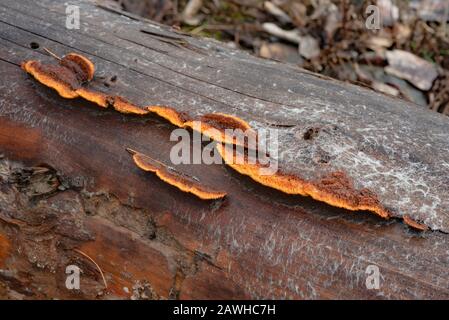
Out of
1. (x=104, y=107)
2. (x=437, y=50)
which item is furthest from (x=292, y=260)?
(x=437, y=50)

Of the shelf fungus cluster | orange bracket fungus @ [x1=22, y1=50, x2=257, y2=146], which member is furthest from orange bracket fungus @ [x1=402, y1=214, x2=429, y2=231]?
orange bracket fungus @ [x1=22, y1=50, x2=257, y2=146]

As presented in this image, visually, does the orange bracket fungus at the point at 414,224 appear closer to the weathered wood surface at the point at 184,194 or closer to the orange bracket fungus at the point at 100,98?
the weathered wood surface at the point at 184,194

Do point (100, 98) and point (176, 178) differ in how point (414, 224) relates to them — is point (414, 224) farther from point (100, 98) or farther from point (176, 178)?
point (100, 98)

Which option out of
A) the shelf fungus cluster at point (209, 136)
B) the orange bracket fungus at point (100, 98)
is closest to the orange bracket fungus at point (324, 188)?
the shelf fungus cluster at point (209, 136)

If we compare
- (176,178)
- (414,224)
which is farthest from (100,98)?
(414,224)
